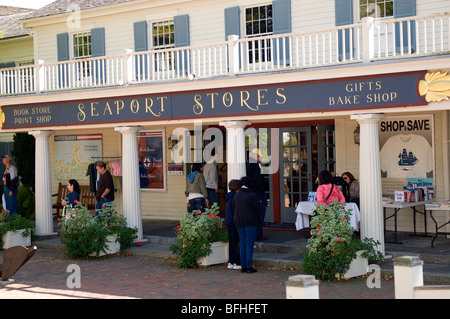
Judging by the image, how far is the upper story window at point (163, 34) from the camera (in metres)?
17.9

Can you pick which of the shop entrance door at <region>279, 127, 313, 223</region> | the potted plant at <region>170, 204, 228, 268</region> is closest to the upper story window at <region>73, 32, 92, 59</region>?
the shop entrance door at <region>279, 127, 313, 223</region>

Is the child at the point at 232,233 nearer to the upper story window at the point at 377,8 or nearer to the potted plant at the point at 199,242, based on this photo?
the potted plant at the point at 199,242

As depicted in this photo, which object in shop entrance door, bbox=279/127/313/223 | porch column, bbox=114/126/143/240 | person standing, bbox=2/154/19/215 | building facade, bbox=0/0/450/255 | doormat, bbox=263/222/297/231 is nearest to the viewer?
building facade, bbox=0/0/450/255

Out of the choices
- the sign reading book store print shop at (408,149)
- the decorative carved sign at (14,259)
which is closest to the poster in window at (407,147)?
the sign reading book store print shop at (408,149)

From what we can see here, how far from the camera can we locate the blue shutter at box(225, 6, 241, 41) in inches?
644

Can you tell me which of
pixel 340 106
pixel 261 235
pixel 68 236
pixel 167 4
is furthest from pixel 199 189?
pixel 167 4

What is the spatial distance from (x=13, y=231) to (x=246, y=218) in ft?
23.7

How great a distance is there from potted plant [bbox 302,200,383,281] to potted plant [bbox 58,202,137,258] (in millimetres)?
5010

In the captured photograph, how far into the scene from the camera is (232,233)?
12.4 meters

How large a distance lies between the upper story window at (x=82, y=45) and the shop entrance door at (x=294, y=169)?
6486 mm

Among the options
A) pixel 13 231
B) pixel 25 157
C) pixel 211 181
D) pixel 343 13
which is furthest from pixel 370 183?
pixel 25 157

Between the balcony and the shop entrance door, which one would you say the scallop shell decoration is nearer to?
the balcony

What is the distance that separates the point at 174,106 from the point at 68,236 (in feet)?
12.1

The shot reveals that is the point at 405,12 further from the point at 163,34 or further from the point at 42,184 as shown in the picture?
the point at 42,184
